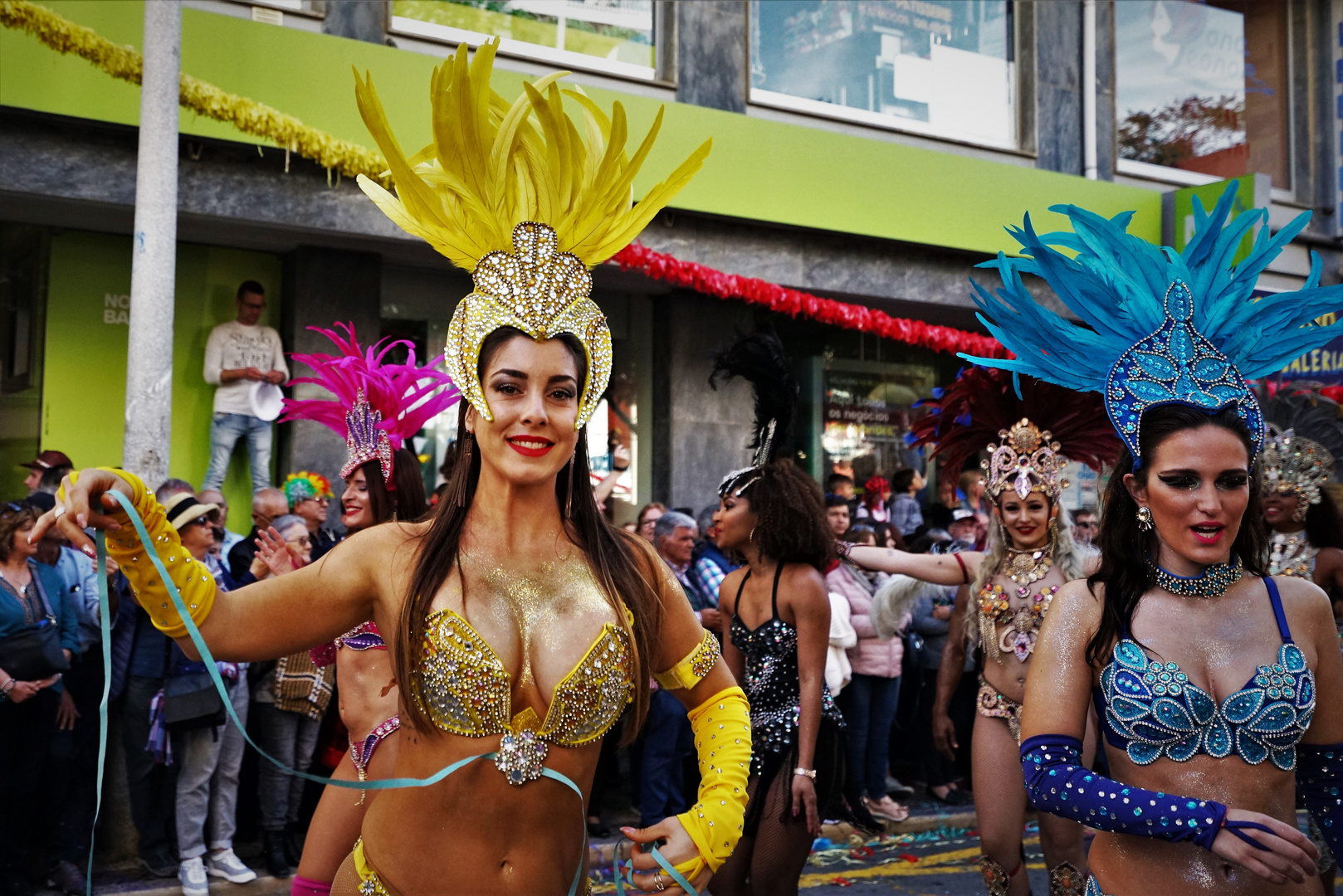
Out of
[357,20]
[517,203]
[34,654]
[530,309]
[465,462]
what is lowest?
[34,654]

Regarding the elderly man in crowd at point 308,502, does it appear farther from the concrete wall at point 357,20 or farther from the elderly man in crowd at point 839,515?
the concrete wall at point 357,20

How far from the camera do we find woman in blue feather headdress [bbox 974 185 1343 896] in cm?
294

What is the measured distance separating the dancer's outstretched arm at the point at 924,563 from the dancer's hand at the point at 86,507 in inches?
155

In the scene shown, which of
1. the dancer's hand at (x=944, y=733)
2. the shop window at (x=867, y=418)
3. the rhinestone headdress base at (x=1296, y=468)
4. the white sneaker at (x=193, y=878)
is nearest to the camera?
the dancer's hand at (x=944, y=733)

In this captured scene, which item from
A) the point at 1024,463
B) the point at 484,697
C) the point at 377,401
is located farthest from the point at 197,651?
the point at 1024,463

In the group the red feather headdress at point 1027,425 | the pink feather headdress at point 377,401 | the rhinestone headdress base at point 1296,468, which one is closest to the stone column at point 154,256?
the pink feather headdress at point 377,401

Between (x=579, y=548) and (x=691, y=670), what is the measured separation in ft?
1.40

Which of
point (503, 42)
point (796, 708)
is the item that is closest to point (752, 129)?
point (503, 42)

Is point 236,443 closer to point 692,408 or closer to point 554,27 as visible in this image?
point 692,408

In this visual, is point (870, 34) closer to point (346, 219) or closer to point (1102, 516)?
point (346, 219)

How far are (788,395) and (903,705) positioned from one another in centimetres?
470

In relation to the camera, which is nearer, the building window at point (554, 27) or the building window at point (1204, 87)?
the building window at point (554, 27)

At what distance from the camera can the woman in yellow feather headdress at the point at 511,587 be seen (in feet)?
9.13

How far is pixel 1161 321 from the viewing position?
334 centimetres
